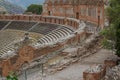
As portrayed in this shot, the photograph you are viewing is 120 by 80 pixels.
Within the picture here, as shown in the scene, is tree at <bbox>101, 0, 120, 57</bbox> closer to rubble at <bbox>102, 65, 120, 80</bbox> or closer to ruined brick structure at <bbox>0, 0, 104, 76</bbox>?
rubble at <bbox>102, 65, 120, 80</bbox>

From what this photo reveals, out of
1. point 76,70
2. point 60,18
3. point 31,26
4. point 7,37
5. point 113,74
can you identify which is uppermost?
point 113,74

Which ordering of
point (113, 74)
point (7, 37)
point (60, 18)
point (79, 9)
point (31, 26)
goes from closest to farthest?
point (113, 74), point (7, 37), point (60, 18), point (31, 26), point (79, 9)

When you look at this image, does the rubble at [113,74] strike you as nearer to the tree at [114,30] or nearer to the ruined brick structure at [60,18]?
the tree at [114,30]

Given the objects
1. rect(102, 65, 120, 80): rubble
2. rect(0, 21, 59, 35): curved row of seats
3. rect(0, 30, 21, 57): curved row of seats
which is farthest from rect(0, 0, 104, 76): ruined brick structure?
rect(102, 65, 120, 80): rubble

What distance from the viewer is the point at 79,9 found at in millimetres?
57188

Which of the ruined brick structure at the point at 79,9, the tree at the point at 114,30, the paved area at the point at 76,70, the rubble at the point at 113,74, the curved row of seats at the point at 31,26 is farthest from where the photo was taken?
the ruined brick structure at the point at 79,9

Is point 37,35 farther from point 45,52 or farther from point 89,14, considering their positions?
point 45,52

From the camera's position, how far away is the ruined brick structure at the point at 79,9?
53.1 meters

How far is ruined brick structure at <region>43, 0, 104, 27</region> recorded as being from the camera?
53.1 metres

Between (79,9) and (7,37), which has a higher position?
(79,9)

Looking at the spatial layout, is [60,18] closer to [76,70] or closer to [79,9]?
[79,9]

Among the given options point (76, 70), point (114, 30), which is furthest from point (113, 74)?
point (114, 30)

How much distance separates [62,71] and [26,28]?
29.3m

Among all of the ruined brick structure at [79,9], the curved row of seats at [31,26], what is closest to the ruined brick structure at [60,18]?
the ruined brick structure at [79,9]
